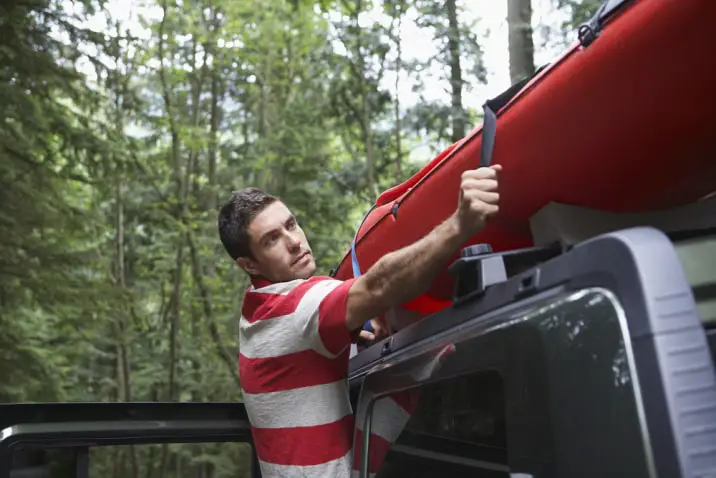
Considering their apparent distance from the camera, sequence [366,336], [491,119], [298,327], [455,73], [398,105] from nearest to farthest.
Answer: [491,119] < [298,327] < [366,336] < [455,73] < [398,105]

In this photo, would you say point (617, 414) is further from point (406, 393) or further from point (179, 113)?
point (179, 113)

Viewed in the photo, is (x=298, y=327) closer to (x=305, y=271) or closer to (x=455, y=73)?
(x=305, y=271)

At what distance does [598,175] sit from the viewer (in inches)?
58.0

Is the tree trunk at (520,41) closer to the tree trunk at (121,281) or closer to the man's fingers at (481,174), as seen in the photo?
the man's fingers at (481,174)

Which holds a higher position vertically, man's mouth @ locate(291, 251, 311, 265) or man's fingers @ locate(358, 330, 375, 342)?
man's mouth @ locate(291, 251, 311, 265)

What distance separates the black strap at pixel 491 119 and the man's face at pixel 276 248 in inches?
37.5

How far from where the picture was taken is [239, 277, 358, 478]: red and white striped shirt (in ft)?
6.72

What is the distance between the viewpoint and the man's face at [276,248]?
7.78ft

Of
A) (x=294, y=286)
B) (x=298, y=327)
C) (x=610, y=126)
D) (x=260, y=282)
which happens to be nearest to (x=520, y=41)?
(x=260, y=282)

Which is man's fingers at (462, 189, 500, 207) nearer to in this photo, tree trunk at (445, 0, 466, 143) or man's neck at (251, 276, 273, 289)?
man's neck at (251, 276, 273, 289)

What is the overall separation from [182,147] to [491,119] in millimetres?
10754

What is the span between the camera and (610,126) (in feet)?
4.48

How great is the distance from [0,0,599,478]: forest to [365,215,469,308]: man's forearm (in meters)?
2.78

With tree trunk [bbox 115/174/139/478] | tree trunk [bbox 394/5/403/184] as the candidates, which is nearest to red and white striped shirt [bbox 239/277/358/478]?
tree trunk [bbox 394/5/403/184]
